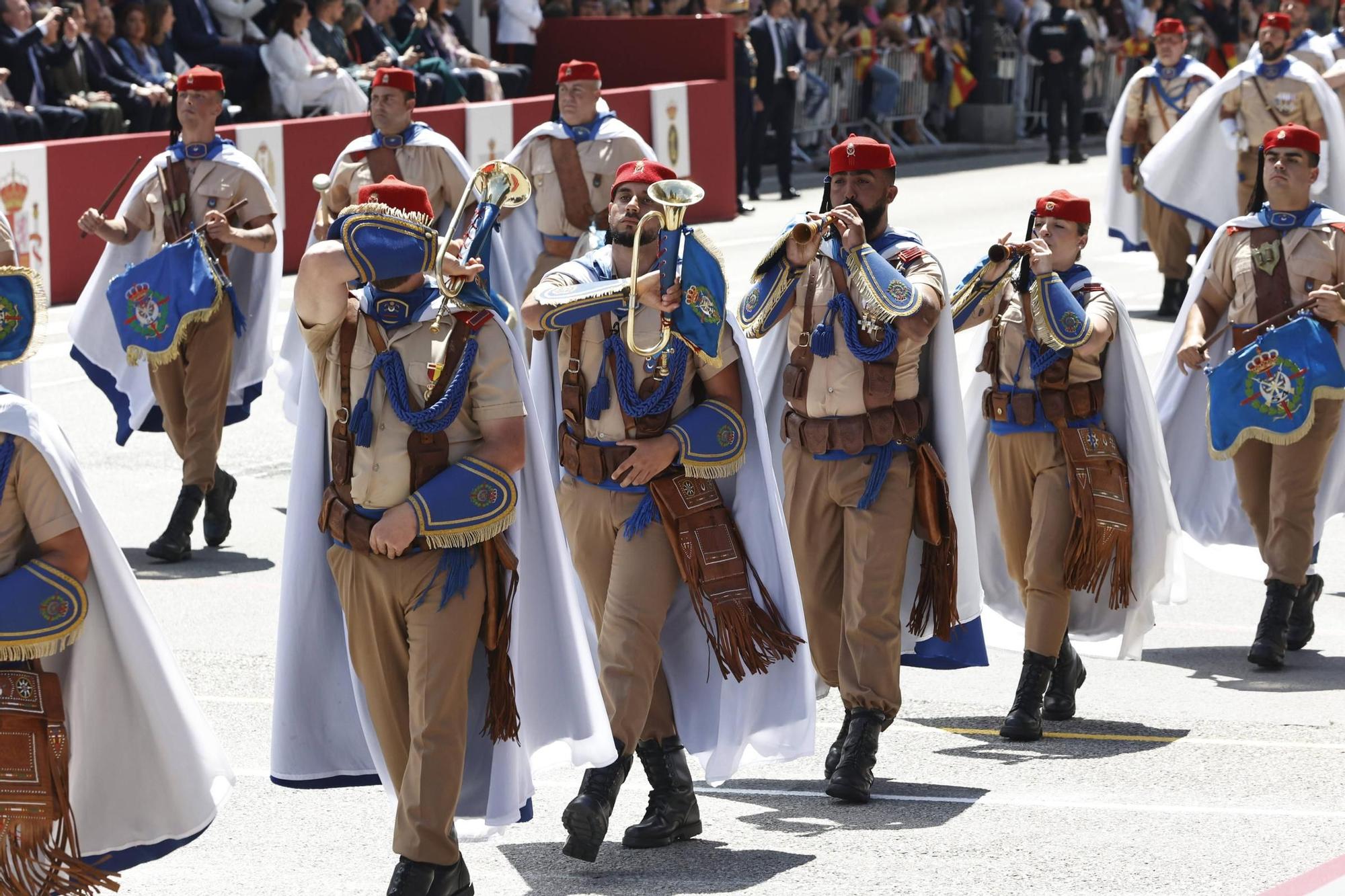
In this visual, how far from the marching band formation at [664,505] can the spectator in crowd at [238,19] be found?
12.8 metres

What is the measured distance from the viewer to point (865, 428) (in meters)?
7.06

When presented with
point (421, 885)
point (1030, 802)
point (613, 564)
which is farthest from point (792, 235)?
point (421, 885)

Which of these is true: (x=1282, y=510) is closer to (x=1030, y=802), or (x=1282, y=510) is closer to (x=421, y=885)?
(x=1030, y=802)

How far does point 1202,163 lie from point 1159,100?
5.06 feet

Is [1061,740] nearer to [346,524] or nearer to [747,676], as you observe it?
[747,676]

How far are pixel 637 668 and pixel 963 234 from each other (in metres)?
15.1

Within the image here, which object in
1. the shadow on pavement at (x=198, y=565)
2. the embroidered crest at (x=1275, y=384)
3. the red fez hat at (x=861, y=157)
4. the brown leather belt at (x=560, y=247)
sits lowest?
the shadow on pavement at (x=198, y=565)

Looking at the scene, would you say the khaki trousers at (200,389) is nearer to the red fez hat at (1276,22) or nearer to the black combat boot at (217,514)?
the black combat boot at (217,514)

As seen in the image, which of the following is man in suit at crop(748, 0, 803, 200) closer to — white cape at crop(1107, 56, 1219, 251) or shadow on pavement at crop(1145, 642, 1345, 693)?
white cape at crop(1107, 56, 1219, 251)

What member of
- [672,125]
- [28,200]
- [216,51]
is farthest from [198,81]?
[672,125]

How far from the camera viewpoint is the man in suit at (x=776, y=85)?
928 inches

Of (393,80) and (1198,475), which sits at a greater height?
(393,80)

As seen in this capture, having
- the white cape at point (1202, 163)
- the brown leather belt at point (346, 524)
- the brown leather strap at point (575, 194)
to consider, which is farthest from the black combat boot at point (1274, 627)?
the white cape at point (1202, 163)

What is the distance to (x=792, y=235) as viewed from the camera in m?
6.88
